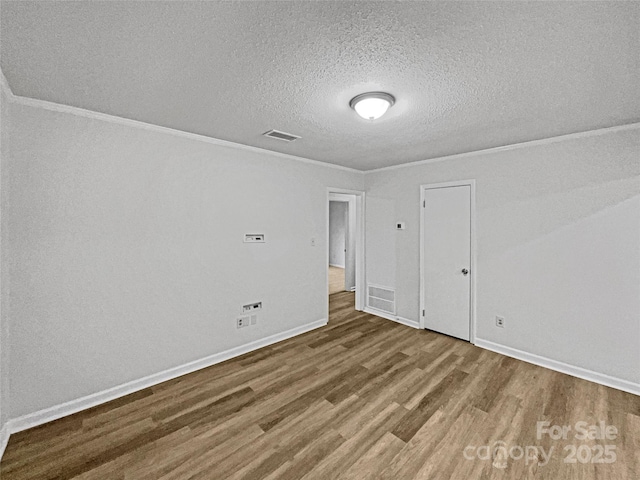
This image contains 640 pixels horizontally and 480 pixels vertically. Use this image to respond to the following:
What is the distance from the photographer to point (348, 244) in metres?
6.81

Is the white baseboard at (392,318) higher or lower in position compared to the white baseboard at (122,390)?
higher

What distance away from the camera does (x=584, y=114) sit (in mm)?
2398

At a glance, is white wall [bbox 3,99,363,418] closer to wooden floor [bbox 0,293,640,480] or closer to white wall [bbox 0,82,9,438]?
white wall [bbox 0,82,9,438]

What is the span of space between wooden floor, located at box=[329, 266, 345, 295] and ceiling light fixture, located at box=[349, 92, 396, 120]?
5.04 m

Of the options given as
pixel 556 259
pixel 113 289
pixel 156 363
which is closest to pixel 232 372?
pixel 156 363

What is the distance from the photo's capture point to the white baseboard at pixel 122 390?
217 cm

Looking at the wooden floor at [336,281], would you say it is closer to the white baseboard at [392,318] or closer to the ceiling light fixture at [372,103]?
the white baseboard at [392,318]

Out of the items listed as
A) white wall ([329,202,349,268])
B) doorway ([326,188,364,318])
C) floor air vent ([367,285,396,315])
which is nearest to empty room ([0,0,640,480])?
floor air vent ([367,285,396,315])

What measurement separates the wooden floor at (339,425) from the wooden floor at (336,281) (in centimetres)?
375

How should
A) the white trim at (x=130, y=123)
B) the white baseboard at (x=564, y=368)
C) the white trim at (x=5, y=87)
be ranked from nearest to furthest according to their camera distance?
the white trim at (x=5, y=87)
the white trim at (x=130, y=123)
the white baseboard at (x=564, y=368)

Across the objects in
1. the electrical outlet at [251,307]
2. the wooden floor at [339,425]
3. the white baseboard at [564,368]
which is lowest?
the wooden floor at [339,425]

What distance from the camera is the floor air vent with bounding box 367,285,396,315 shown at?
15.4ft

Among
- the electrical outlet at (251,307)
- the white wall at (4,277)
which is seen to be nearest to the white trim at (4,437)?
the white wall at (4,277)

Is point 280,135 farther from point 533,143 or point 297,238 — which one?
point 533,143
